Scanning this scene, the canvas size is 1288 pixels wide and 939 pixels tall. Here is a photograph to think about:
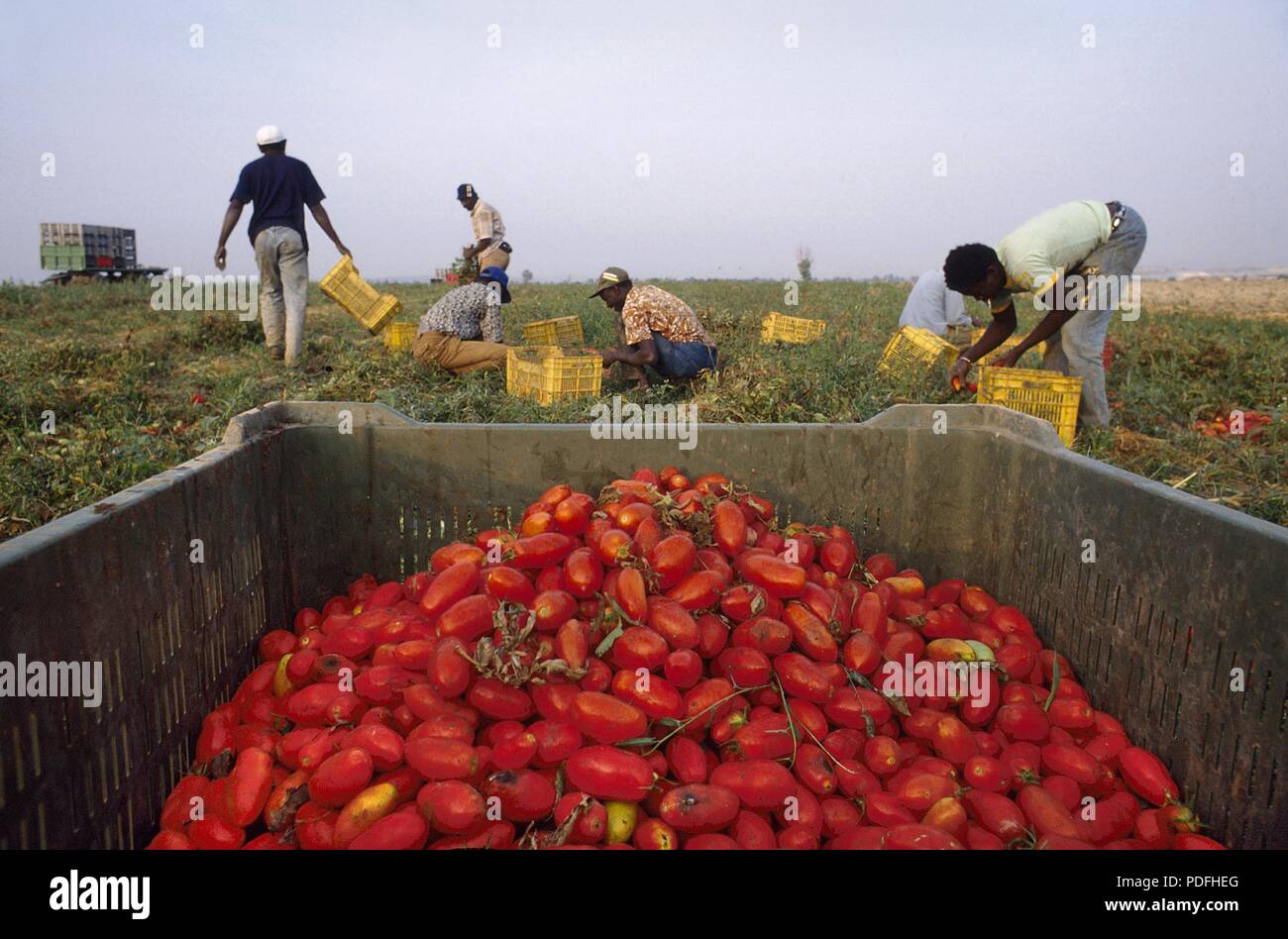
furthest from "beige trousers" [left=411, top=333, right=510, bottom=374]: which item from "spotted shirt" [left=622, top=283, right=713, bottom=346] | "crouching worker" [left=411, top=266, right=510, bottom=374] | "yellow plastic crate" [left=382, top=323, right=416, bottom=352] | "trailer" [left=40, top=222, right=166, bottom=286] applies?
"trailer" [left=40, top=222, right=166, bottom=286]

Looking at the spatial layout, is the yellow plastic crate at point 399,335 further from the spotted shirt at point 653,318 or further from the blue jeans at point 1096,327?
the blue jeans at point 1096,327

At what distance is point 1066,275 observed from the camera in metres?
5.70

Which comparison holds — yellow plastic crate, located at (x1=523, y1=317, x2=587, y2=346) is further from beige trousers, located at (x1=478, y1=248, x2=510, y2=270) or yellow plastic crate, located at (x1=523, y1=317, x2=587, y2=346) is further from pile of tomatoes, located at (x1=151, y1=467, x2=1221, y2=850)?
pile of tomatoes, located at (x1=151, y1=467, x2=1221, y2=850)

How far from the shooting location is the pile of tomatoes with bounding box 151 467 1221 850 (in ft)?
6.29

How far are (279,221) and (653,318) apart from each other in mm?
4173

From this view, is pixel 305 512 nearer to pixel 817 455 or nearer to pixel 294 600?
pixel 294 600

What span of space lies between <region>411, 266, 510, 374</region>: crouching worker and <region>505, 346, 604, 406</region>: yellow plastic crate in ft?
2.66

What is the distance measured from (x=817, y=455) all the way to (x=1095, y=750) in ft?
4.60

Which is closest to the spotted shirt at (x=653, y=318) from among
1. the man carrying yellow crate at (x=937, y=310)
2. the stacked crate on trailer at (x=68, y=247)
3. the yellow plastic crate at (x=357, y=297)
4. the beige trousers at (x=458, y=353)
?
the beige trousers at (x=458, y=353)

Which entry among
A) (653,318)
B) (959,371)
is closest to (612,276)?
(653,318)

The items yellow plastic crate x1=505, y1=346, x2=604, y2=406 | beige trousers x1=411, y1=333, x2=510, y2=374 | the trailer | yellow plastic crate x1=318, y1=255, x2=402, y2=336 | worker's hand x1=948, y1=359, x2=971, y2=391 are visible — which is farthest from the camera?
the trailer

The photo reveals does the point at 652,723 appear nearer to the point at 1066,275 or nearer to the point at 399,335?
the point at 1066,275

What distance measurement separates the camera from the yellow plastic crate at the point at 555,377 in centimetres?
621
